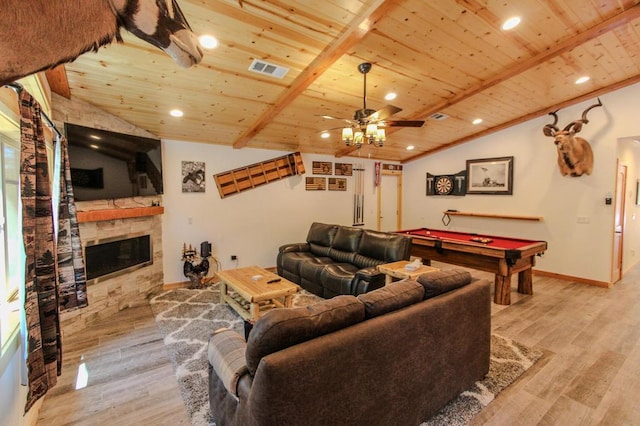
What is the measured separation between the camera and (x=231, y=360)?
165cm

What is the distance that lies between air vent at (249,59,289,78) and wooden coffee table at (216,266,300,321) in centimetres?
239

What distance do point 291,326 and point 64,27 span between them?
133 cm

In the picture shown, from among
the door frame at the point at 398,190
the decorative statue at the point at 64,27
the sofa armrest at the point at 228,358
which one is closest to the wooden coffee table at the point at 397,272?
the sofa armrest at the point at 228,358

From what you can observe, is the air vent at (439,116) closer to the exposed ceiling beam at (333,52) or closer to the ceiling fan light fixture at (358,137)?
the ceiling fan light fixture at (358,137)

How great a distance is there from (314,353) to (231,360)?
59 centimetres

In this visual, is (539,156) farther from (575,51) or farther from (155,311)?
(155,311)

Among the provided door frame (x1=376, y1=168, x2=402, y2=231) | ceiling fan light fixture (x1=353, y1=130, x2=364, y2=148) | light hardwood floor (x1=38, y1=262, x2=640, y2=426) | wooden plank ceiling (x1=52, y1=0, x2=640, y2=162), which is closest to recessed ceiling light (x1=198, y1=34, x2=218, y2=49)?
wooden plank ceiling (x1=52, y1=0, x2=640, y2=162)

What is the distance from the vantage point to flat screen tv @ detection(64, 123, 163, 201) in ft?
11.1

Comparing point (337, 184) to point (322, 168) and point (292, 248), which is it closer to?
point (322, 168)

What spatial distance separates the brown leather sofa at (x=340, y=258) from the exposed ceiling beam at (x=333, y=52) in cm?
221

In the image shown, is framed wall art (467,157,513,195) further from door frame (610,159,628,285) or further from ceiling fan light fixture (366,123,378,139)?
ceiling fan light fixture (366,123,378,139)

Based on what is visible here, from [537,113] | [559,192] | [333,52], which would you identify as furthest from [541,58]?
[559,192]

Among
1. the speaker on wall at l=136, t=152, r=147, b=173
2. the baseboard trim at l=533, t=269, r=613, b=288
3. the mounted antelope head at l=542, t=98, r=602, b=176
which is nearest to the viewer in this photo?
the speaker on wall at l=136, t=152, r=147, b=173

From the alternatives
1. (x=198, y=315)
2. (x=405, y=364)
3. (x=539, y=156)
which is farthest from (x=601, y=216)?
(x=198, y=315)
